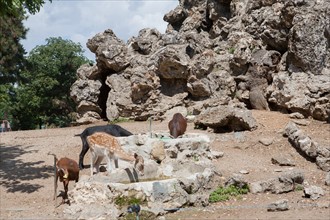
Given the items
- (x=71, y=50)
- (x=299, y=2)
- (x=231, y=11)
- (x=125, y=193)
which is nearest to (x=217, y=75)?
(x=299, y=2)

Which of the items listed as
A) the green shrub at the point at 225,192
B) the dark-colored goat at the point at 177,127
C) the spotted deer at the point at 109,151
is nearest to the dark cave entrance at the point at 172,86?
the dark-colored goat at the point at 177,127

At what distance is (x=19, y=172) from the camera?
1342 centimetres

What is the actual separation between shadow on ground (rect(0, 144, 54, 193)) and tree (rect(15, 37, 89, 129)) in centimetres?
1978

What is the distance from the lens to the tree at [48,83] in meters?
35.8

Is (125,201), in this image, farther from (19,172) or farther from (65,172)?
(19,172)

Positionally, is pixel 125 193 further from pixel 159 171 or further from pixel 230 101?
pixel 230 101

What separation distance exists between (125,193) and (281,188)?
3.86 metres

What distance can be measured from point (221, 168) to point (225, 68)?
10.8 m

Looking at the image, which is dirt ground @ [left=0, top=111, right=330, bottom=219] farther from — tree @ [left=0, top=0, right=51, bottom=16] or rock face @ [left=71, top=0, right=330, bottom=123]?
tree @ [left=0, top=0, right=51, bottom=16]

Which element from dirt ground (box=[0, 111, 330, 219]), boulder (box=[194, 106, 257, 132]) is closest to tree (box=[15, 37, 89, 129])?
dirt ground (box=[0, 111, 330, 219])

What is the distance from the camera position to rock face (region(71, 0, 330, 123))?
18.7 metres

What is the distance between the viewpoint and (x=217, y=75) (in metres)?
21.8

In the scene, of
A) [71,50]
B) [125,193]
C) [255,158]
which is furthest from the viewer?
[71,50]

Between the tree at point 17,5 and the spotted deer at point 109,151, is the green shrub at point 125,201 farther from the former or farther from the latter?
the tree at point 17,5
